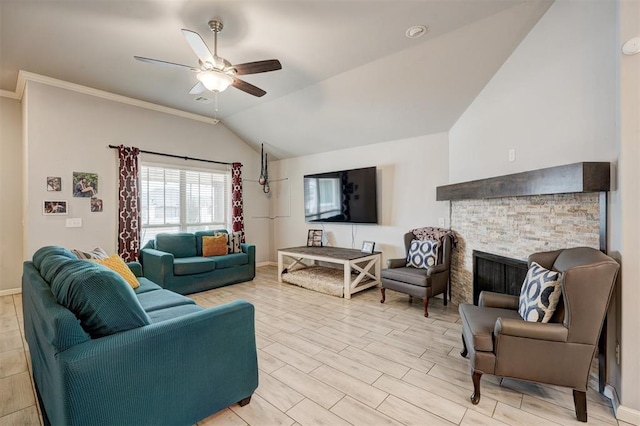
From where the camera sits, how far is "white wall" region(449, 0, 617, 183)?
1.99 m

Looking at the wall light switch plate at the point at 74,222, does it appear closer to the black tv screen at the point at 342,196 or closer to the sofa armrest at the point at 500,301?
the black tv screen at the point at 342,196

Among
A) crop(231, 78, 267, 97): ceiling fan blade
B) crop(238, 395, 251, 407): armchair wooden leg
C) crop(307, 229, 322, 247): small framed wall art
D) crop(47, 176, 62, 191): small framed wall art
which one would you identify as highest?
crop(231, 78, 267, 97): ceiling fan blade

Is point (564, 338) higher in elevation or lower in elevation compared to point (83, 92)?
lower

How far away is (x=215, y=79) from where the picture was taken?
271 cm

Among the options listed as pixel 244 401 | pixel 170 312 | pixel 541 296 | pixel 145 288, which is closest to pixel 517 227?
pixel 541 296

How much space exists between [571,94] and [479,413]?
7.94 feet

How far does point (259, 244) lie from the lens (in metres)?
6.57

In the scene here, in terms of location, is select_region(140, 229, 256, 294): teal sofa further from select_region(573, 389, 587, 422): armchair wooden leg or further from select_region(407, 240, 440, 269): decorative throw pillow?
select_region(573, 389, 587, 422): armchair wooden leg

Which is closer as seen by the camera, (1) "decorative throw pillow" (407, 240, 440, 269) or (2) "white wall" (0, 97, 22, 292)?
(1) "decorative throw pillow" (407, 240, 440, 269)

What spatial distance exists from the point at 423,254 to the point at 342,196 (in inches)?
72.7

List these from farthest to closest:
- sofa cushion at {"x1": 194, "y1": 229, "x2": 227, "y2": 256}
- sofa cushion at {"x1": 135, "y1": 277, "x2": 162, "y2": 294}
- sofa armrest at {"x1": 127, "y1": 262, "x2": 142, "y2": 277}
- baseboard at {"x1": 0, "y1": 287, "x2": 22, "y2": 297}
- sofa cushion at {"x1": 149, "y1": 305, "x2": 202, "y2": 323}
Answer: sofa cushion at {"x1": 194, "y1": 229, "x2": 227, "y2": 256}, baseboard at {"x1": 0, "y1": 287, "x2": 22, "y2": 297}, sofa armrest at {"x1": 127, "y1": 262, "x2": 142, "y2": 277}, sofa cushion at {"x1": 135, "y1": 277, "x2": 162, "y2": 294}, sofa cushion at {"x1": 149, "y1": 305, "x2": 202, "y2": 323}

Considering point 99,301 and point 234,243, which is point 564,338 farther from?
point 234,243

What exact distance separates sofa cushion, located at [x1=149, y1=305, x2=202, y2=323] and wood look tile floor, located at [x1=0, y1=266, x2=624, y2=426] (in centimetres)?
75

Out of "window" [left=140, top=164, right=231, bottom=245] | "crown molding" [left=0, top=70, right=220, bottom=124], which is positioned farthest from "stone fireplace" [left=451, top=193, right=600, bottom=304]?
"crown molding" [left=0, top=70, right=220, bottom=124]
